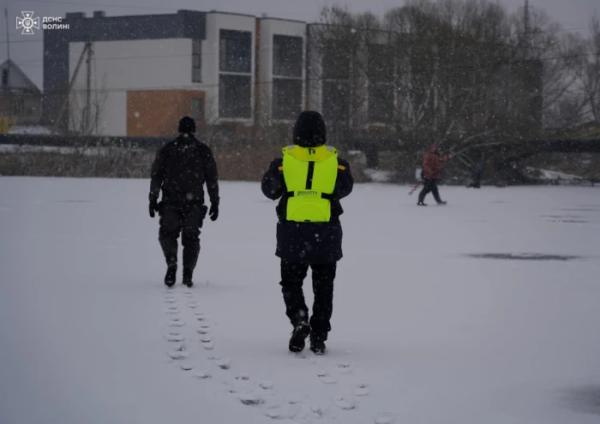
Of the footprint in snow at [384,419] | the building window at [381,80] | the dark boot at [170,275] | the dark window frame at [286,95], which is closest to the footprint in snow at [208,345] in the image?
the footprint in snow at [384,419]

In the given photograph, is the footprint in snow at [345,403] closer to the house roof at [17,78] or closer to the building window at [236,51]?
the building window at [236,51]

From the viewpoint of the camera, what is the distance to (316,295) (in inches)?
275

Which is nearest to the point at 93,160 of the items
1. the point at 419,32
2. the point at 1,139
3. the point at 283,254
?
the point at 1,139

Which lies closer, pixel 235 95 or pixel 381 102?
pixel 381 102

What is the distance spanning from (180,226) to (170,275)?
534 millimetres

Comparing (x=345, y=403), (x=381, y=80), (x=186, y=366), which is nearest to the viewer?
(x=345, y=403)

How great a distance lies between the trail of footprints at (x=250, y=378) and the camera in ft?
17.2

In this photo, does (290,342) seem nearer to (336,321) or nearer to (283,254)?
(283,254)

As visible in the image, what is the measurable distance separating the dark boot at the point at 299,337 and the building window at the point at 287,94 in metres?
62.3

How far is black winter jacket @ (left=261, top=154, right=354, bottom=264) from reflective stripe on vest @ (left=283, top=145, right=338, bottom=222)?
45mm

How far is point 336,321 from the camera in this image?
834cm

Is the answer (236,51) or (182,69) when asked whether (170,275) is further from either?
(236,51)

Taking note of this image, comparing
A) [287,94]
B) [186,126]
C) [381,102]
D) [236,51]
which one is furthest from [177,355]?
[287,94]

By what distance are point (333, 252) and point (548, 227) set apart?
1326cm
